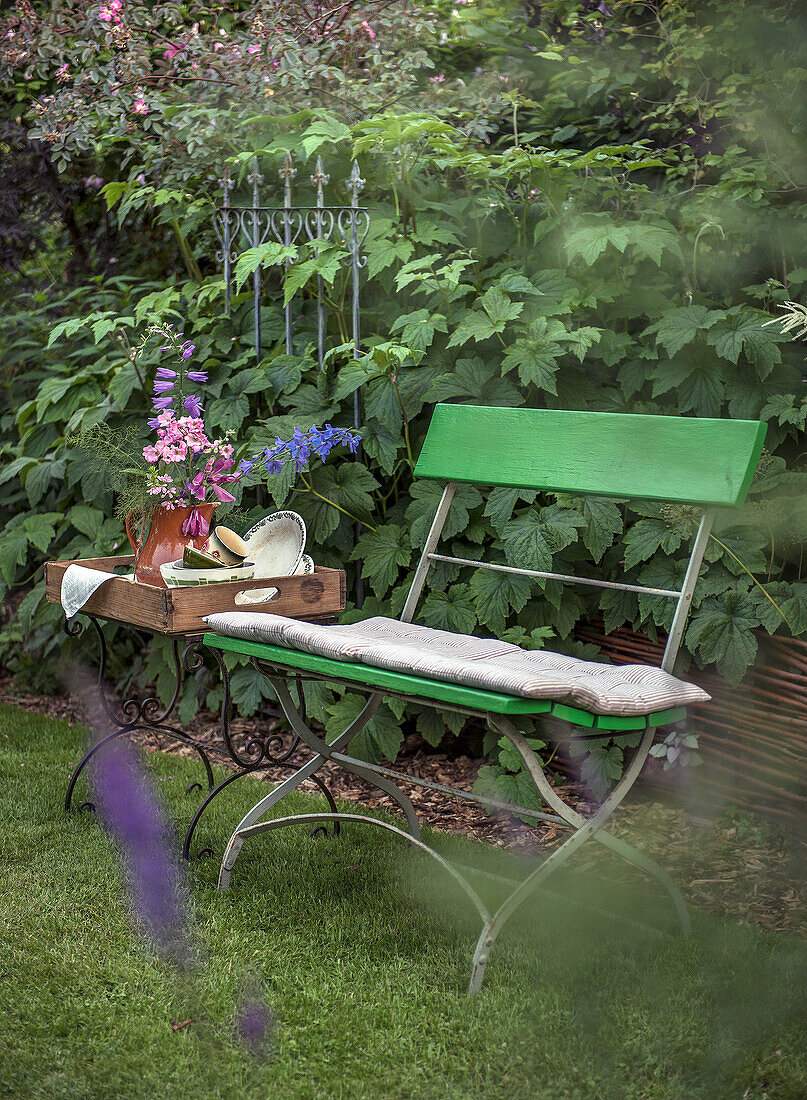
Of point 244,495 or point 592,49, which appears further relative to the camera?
point 592,49

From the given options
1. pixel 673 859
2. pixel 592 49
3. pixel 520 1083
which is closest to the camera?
pixel 520 1083

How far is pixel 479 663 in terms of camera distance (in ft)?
6.36

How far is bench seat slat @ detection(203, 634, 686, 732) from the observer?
180 cm

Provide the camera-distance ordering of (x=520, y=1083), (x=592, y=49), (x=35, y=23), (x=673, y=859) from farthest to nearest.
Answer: (x=35, y=23) → (x=592, y=49) → (x=673, y=859) → (x=520, y=1083)

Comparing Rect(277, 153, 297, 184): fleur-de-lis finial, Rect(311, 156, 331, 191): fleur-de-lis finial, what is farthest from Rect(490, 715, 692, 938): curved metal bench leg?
Rect(277, 153, 297, 184): fleur-de-lis finial

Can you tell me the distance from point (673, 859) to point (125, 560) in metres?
1.69

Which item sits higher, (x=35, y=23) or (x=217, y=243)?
(x=35, y=23)

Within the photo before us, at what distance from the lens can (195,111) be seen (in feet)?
11.9

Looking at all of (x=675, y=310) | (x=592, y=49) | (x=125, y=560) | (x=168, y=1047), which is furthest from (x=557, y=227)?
(x=168, y=1047)

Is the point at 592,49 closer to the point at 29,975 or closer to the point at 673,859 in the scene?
the point at 673,859

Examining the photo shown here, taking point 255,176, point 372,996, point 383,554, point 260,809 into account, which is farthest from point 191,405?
point 372,996

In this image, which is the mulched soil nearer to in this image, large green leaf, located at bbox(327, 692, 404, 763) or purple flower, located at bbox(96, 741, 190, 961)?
large green leaf, located at bbox(327, 692, 404, 763)

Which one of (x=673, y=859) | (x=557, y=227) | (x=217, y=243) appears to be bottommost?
(x=673, y=859)

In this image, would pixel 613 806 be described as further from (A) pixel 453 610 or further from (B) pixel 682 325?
(B) pixel 682 325
